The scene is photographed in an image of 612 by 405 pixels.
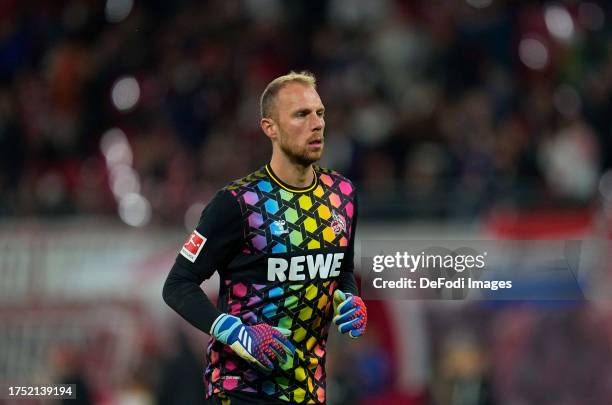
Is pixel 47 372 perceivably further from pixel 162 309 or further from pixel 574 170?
pixel 574 170

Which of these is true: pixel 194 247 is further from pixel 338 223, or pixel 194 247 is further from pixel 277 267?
A: pixel 338 223

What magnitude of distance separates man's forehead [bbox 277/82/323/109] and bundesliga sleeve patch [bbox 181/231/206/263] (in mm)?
778

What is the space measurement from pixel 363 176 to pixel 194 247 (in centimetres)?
688

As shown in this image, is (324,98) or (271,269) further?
(324,98)

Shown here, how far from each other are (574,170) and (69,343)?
5.55 metres

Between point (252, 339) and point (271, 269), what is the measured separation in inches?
18.2

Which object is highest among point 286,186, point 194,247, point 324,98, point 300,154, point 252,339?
point 324,98

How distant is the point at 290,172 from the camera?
624 cm

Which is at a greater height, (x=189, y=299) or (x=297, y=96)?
(x=297, y=96)

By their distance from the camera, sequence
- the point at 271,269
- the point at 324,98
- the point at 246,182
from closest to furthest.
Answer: the point at 271,269, the point at 246,182, the point at 324,98

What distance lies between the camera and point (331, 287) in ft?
20.6

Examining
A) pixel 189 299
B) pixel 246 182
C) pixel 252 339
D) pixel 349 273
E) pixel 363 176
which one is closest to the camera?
pixel 252 339

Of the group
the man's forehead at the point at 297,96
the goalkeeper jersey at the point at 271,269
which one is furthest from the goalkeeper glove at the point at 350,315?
the man's forehead at the point at 297,96

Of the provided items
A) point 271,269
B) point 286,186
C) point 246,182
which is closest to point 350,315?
point 271,269
